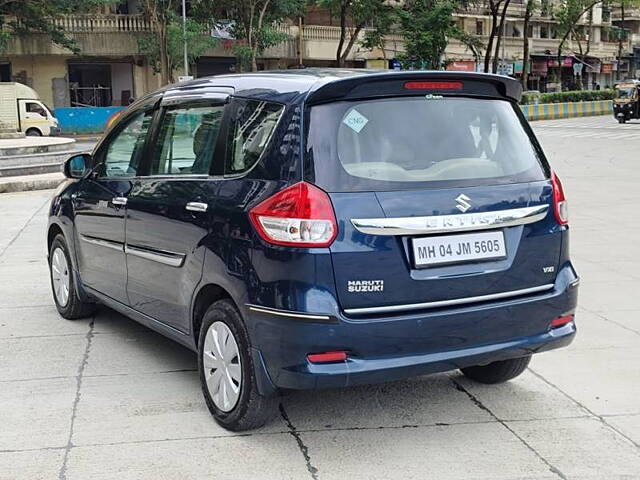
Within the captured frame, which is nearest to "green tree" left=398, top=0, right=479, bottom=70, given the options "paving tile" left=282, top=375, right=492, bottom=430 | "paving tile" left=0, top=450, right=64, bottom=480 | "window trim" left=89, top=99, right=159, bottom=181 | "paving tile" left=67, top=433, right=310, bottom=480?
"window trim" left=89, top=99, right=159, bottom=181

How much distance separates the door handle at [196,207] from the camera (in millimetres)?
4389

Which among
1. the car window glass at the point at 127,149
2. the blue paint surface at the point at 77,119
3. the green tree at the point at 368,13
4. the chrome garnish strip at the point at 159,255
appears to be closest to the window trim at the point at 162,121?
the car window glass at the point at 127,149

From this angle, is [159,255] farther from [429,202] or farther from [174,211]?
[429,202]

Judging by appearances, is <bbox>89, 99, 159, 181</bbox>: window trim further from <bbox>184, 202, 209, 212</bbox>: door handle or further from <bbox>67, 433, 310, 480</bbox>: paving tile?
<bbox>67, 433, 310, 480</bbox>: paving tile

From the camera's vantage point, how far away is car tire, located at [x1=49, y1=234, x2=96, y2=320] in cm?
647

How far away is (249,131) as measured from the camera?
4.33m

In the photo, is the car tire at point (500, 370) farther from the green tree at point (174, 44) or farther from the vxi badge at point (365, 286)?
the green tree at point (174, 44)

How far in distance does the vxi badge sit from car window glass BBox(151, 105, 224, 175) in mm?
1164

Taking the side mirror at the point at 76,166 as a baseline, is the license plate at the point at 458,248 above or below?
below

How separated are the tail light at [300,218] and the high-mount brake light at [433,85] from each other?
2.39ft

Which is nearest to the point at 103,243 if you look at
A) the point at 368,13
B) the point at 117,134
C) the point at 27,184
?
the point at 117,134

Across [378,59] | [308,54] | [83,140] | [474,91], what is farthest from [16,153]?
[378,59]

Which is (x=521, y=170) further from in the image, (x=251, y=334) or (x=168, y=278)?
(x=168, y=278)

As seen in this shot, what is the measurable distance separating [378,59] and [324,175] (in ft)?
176
